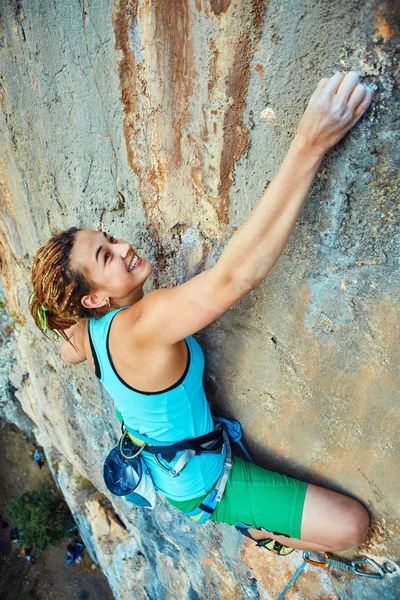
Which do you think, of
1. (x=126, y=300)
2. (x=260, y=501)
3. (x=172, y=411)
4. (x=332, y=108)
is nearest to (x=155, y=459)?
(x=172, y=411)

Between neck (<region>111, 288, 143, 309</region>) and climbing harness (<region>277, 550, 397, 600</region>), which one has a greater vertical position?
neck (<region>111, 288, 143, 309</region>)

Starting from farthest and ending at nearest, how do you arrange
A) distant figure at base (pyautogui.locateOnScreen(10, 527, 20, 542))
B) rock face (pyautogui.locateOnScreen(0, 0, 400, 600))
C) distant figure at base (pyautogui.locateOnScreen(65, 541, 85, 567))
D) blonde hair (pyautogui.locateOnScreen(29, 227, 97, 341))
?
distant figure at base (pyautogui.locateOnScreen(10, 527, 20, 542))
distant figure at base (pyautogui.locateOnScreen(65, 541, 85, 567))
blonde hair (pyautogui.locateOnScreen(29, 227, 97, 341))
rock face (pyautogui.locateOnScreen(0, 0, 400, 600))

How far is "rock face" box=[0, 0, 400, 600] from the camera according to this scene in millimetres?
1334

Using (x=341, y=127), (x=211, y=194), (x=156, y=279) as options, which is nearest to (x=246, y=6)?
(x=341, y=127)

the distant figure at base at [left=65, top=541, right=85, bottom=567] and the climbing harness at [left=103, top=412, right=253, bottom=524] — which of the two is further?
the distant figure at base at [left=65, top=541, right=85, bottom=567]

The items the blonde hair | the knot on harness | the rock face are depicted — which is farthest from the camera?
the knot on harness

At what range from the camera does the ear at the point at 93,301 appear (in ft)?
5.74

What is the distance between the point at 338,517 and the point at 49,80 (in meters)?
2.44

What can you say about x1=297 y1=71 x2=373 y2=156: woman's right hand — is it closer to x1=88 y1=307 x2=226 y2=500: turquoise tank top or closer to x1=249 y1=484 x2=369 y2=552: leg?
x1=88 y1=307 x2=226 y2=500: turquoise tank top

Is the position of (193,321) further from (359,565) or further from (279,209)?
(359,565)

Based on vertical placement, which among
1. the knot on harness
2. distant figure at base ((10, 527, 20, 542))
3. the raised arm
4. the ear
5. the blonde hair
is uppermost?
the raised arm

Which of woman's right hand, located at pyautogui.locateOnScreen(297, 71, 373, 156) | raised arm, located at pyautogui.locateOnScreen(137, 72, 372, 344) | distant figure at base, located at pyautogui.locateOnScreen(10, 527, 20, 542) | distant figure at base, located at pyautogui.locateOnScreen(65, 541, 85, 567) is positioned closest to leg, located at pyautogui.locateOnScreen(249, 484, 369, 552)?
raised arm, located at pyautogui.locateOnScreen(137, 72, 372, 344)

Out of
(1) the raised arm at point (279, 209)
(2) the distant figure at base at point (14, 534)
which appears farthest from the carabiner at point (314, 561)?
(2) the distant figure at base at point (14, 534)

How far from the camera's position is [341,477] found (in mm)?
1907
